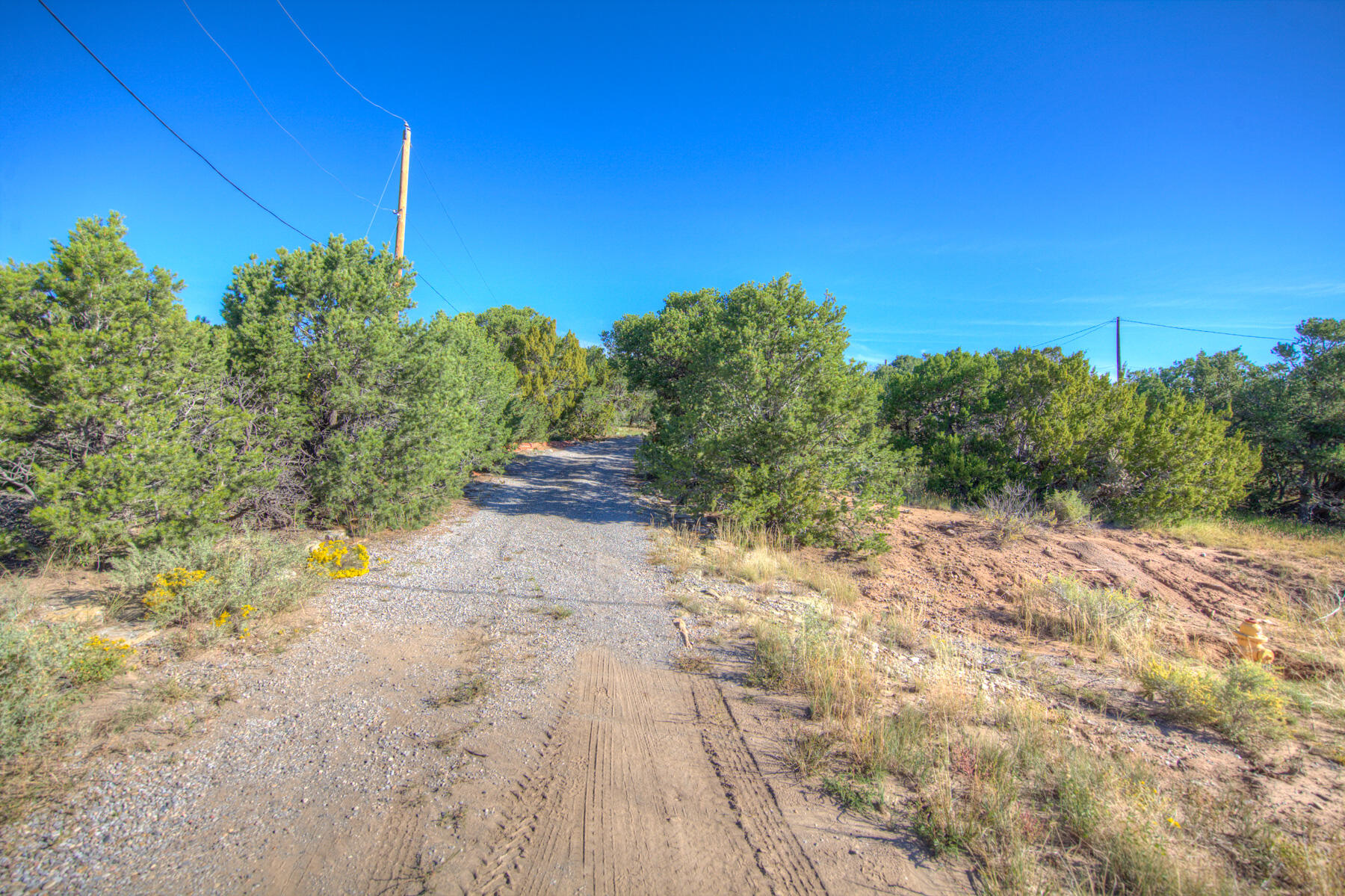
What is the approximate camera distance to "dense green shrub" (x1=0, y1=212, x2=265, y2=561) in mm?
5383

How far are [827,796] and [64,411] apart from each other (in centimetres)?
839

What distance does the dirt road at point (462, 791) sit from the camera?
2510 mm

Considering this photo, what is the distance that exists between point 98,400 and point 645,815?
298 inches

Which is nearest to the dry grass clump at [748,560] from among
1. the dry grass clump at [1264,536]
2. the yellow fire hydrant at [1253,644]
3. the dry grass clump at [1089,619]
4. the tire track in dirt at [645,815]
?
the dry grass clump at [1089,619]

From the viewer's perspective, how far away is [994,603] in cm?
A: 751

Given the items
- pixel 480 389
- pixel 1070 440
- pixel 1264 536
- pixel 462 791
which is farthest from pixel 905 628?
pixel 1264 536

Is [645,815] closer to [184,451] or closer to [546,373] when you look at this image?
[184,451]

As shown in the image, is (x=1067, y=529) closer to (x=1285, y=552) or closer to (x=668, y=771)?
(x=1285, y=552)

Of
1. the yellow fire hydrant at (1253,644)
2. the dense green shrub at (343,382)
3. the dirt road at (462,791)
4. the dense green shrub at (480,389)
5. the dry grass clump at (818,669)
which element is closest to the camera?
the dirt road at (462,791)

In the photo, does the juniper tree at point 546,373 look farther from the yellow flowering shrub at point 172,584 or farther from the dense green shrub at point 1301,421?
the dense green shrub at point 1301,421

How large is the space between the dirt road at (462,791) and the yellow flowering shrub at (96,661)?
0.43 meters

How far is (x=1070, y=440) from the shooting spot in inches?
519

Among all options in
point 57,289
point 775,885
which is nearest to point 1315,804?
point 775,885

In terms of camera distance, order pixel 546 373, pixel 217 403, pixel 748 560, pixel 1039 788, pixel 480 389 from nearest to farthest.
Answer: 1. pixel 1039 788
2. pixel 217 403
3. pixel 748 560
4. pixel 480 389
5. pixel 546 373
